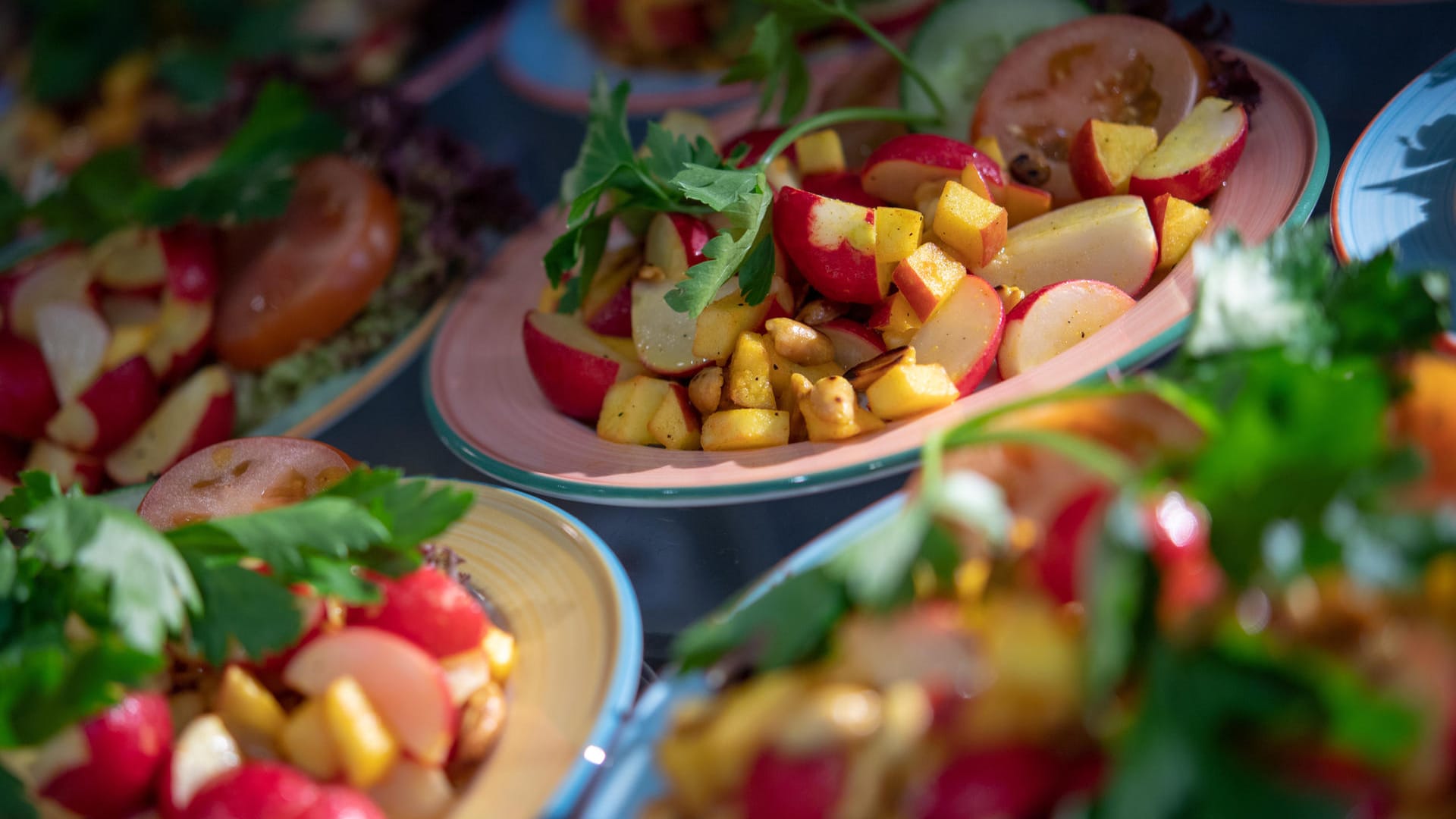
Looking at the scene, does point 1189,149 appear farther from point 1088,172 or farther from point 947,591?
point 947,591

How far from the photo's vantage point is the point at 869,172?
49.3 inches

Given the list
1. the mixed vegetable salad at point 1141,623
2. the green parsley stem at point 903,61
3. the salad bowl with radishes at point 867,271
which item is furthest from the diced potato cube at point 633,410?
the green parsley stem at point 903,61

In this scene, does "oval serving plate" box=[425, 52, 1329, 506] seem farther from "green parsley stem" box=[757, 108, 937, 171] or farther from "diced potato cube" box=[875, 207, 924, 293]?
"green parsley stem" box=[757, 108, 937, 171]

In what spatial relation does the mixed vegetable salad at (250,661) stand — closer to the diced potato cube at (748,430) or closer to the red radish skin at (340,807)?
the red radish skin at (340,807)

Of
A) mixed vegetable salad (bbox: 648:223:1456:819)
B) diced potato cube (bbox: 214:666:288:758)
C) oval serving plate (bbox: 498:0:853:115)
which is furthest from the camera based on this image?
oval serving plate (bbox: 498:0:853:115)

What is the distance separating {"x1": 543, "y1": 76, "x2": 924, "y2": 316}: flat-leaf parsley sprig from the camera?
1.11 m

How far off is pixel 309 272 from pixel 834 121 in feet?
2.62

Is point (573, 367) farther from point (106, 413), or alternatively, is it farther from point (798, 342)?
point (106, 413)

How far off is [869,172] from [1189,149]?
360 millimetres

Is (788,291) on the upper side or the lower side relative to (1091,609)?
lower

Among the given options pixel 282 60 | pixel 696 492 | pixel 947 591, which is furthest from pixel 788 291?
pixel 282 60

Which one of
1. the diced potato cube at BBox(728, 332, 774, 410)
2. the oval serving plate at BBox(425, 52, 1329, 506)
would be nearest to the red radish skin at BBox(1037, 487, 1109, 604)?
the oval serving plate at BBox(425, 52, 1329, 506)

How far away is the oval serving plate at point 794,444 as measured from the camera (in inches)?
37.5

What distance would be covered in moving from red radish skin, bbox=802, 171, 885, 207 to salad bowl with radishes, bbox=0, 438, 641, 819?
23.0 inches
